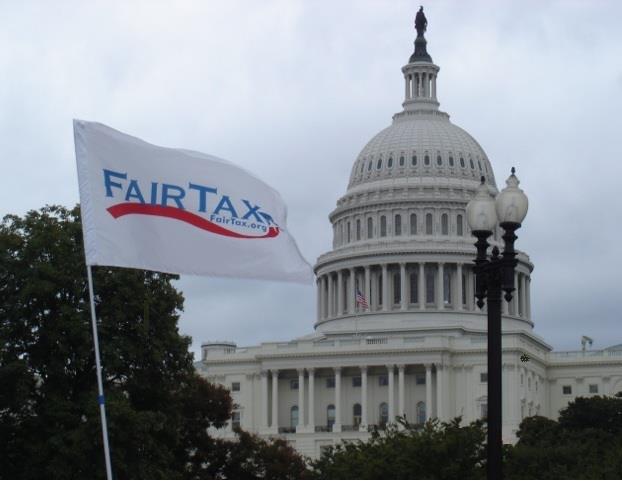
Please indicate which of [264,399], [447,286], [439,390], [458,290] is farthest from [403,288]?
[264,399]

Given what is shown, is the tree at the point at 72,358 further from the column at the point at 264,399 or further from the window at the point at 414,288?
the window at the point at 414,288

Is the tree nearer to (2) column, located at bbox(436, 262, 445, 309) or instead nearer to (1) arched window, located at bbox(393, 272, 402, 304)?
(2) column, located at bbox(436, 262, 445, 309)

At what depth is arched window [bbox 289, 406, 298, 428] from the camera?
527ft

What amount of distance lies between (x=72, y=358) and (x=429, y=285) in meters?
106

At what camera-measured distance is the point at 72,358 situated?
226ft

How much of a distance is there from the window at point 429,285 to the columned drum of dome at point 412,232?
0.51 ft

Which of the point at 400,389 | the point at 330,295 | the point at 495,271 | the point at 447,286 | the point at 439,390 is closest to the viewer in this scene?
the point at 495,271

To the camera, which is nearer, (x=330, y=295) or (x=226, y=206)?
(x=226, y=206)

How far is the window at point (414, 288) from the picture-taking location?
172 m

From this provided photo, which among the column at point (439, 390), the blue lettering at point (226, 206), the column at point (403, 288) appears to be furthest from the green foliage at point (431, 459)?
the column at point (403, 288)

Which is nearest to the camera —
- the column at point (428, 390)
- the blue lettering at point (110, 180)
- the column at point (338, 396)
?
the blue lettering at point (110, 180)

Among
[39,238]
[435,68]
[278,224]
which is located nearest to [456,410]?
[435,68]

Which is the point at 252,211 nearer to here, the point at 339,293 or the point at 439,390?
the point at 439,390

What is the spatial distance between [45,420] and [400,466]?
16.0 m
